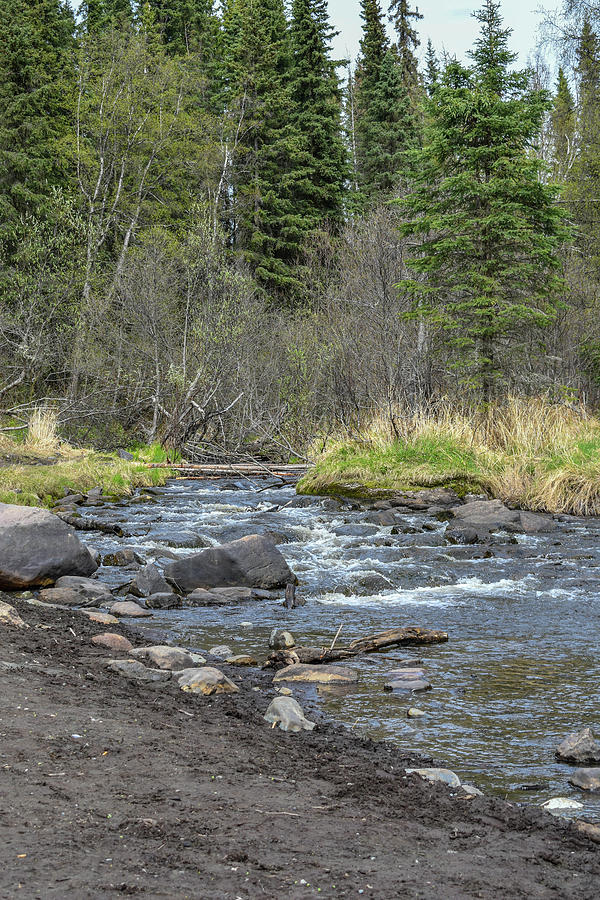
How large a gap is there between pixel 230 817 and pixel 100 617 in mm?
4354

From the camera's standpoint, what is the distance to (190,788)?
350 cm

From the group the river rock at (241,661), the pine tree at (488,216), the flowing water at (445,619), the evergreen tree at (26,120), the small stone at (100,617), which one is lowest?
the flowing water at (445,619)

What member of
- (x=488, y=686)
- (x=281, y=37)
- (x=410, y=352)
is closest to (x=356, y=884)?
(x=488, y=686)

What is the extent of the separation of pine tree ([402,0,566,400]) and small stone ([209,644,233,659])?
11.5 meters

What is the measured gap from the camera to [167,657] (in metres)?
5.93

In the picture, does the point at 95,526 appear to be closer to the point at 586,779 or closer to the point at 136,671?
the point at 136,671

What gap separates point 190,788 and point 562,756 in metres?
2.15

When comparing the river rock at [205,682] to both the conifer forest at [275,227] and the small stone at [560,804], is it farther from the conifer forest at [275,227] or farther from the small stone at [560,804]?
the conifer forest at [275,227]

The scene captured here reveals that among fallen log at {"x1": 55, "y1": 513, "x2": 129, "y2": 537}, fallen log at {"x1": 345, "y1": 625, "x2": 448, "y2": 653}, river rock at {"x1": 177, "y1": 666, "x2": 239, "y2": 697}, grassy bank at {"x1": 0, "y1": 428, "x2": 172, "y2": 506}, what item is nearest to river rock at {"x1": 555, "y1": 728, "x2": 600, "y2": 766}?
river rock at {"x1": 177, "y1": 666, "x2": 239, "y2": 697}

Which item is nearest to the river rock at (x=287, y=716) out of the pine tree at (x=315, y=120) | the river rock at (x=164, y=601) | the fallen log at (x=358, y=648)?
the fallen log at (x=358, y=648)

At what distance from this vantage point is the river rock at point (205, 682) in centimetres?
533

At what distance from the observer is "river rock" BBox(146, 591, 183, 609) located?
27.1 feet

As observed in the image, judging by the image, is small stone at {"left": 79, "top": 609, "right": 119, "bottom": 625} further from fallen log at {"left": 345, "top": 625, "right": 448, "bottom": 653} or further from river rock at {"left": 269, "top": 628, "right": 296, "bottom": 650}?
fallen log at {"left": 345, "top": 625, "right": 448, "bottom": 653}

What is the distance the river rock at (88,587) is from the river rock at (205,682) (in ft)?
9.38
